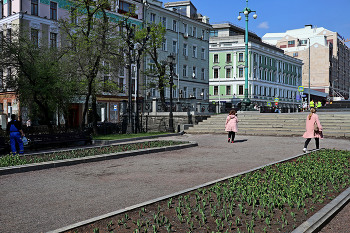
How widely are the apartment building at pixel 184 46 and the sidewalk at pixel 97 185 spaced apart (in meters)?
33.6

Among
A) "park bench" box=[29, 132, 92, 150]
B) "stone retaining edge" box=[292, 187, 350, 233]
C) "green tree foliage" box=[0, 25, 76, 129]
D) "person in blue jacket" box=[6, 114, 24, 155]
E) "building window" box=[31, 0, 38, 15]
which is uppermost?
"building window" box=[31, 0, 38, 15]

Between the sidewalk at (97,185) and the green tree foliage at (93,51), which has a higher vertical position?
the green tree foliage at (93,51)

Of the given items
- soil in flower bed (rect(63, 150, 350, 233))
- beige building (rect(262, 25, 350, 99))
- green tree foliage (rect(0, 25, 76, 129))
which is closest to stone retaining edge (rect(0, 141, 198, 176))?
soil in flower bed (rect(63, 150, 350, 233))

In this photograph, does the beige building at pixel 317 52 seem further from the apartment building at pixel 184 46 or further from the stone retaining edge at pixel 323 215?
the stone retaining edge at pixel 323 215

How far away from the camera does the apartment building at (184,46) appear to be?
152ft

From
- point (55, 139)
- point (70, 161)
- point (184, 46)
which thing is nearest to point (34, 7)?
point (184, 46)

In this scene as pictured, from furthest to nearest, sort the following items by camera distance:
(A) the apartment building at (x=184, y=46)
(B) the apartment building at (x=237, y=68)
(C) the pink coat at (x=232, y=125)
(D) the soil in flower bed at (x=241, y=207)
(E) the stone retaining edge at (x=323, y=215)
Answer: (B) the apartment building at (x=237, y=68) < (A) the apartment building at (x=184, y=46) < (C) the pink coat at (x=232, y=125) < (D) the soil in flower bed at (x=241, y=207) < (E) the stone retaining edge at (x=323, y=215)

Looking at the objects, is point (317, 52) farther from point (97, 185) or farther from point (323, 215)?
point (323, 215)

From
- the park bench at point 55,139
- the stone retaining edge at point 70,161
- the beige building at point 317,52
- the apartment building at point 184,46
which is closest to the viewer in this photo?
the stone retaining edge at point 70,161

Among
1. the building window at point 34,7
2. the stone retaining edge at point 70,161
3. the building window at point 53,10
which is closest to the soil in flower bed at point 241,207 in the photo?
the stone retaining edge at point 70,161

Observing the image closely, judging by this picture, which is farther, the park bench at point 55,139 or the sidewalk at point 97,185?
the park bench at point 55,139

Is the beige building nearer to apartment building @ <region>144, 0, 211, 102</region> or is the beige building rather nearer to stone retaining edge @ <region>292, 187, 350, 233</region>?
apartment building @ <region>144, 0, 211, 102</region>

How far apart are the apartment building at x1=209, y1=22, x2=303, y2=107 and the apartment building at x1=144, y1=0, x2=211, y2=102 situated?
10784 mm

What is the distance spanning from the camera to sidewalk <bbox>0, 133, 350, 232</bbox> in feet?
16.4
